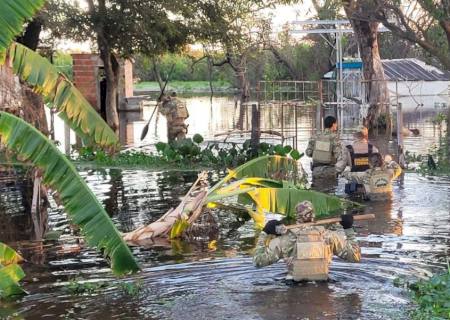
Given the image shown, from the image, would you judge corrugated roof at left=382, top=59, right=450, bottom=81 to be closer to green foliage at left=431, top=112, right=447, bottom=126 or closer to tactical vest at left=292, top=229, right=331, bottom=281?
green foliage at left=431, top=112, right=447, bottom=126

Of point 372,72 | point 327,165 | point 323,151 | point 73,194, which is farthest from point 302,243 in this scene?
point 372,72

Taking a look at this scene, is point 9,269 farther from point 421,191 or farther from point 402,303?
point 421,191

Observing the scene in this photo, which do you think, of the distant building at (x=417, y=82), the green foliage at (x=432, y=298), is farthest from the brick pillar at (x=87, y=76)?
the green foliage at (x=432, y=298)

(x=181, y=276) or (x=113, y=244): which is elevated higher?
(x=113, y=244)

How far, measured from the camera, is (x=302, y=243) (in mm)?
8922

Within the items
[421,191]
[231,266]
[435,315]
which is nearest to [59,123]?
[421,191]

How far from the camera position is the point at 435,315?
25.5ft

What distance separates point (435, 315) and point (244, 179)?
5.64m

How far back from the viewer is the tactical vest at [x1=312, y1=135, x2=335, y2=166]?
16703mm

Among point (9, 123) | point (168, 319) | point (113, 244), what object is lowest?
point (168, 319)

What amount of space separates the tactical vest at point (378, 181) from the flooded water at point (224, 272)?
25 centimetres

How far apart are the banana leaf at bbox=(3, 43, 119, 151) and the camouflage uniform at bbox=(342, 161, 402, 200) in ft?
22.1

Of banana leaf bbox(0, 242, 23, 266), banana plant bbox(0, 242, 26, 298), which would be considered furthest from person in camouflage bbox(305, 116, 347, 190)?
banana leaf bbox(0, 242, 23, 266)

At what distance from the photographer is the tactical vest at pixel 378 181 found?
15.1 m
